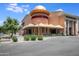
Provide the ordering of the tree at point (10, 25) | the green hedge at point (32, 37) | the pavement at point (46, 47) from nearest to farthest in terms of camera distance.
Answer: the pavement at point (46, 47) < the tree at point (10, 25) < the green hedge at point (32, 37)

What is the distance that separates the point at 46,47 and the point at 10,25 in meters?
1.56

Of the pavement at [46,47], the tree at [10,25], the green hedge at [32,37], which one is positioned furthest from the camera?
the green hedge at [32,37]

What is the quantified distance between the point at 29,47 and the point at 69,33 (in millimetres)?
1986

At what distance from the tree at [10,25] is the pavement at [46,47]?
52 cm

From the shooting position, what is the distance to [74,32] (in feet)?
29.0

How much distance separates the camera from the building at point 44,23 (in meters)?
8.40

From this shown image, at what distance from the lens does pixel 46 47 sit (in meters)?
8.08

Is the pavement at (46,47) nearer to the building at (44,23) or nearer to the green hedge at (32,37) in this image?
the green hedge at (32,37)

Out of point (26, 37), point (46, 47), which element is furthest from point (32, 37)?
point (46, 47)

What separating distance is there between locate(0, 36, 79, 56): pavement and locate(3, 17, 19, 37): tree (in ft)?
1.69

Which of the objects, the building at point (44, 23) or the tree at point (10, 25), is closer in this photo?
the tree at point (10, 25)

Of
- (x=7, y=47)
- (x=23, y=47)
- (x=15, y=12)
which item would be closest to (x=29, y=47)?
(x=23, y=47)

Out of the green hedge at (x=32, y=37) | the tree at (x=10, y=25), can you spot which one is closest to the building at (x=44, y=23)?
the green hedge at (x=32, y=37)

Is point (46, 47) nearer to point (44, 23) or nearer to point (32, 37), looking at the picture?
point (32, 37)
